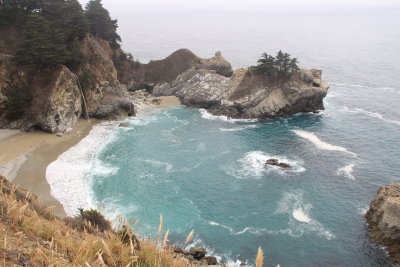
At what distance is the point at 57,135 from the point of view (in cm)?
5194

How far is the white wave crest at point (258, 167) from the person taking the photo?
45.8m

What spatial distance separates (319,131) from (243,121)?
591 inches

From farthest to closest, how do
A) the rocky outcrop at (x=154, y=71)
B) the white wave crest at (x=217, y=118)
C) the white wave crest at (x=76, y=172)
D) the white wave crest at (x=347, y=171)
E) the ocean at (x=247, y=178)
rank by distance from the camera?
the rocky outcrop at (x=154, y=71) < the white wave crest at (x=217, y=118) < the white wave crest at (x=347, y=171) < the white wave crest at (x=76, y=172) < the ocean at (x=247, y=178)

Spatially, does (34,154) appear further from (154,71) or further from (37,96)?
(154,71)

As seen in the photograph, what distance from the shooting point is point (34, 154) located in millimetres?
45406

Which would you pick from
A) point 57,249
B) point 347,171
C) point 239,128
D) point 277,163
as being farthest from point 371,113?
point 57,249

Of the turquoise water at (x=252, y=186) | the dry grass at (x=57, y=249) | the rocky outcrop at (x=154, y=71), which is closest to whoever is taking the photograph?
the dry grass at (x=57, y=249)

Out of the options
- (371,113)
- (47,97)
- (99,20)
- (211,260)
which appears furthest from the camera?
(99,20)

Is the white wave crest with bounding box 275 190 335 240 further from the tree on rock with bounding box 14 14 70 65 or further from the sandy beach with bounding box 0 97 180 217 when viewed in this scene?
the tree on rock with bounding box 14 14 70 65

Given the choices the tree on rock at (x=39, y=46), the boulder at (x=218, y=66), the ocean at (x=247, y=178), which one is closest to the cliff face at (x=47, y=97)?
the tree on rock at (x=39, y=46)

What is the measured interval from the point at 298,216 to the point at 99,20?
6375 cm

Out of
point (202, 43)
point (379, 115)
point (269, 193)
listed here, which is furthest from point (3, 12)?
point (202, 43)

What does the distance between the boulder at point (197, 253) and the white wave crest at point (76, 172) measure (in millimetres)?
12979

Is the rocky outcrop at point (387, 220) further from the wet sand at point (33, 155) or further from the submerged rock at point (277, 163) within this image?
the wet sand at point (33, 155)
